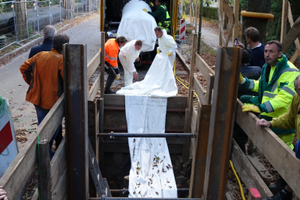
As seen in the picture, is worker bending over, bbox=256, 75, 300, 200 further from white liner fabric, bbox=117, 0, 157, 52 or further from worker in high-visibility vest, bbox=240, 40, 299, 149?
white liner fabric, bbox=117, 0, 157, 52

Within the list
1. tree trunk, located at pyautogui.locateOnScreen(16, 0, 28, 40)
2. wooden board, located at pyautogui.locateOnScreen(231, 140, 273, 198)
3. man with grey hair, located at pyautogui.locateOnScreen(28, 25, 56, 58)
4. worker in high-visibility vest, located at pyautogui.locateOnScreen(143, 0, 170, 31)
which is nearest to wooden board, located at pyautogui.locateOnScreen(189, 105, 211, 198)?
wooden board, located at pyautogui.locateOnScreen(231, 140, 273, 198)

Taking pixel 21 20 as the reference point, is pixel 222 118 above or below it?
below

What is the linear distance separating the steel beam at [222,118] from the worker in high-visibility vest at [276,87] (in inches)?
8.1

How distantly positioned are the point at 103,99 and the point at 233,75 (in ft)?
11.3

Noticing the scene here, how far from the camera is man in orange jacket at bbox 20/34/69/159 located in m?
3.86

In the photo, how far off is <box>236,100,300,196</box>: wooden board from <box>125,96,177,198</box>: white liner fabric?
232 centimetres

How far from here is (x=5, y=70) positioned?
388 inches

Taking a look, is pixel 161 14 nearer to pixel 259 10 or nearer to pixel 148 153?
pixel 259 10

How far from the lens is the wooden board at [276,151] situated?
1.99m

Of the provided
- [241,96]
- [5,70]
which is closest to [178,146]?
[241,96]

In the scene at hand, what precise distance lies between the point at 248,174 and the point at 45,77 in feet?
8.97

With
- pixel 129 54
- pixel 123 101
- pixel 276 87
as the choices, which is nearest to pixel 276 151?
pixel 276 87

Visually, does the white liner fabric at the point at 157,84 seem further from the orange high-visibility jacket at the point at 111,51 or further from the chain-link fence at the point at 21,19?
the chain-link fence at the point at 21,19

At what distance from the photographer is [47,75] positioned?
3879mm
